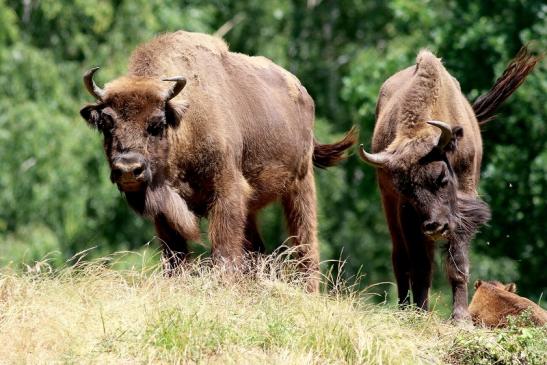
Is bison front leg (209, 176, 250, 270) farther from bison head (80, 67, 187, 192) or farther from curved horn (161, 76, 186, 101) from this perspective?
curved horn (161, 76, 186, 101)

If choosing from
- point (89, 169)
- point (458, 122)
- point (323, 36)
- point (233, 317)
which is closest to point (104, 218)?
point (89, 169)

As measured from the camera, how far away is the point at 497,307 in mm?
10172

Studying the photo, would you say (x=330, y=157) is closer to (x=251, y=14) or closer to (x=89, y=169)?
(x=89, y=169)

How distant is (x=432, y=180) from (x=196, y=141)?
2.03 meters

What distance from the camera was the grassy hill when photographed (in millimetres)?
8023

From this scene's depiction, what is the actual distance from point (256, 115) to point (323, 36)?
1962cm

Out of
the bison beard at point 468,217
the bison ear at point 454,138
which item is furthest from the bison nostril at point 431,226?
the bison ear at point 454,138

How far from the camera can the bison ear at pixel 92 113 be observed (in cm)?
987

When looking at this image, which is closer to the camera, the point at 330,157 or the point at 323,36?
the point at 330,157

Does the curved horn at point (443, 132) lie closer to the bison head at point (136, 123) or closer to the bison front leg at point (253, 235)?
the bison front leg at point (253, 235)

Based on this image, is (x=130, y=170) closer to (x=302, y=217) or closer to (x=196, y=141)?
(x=196, y=141)

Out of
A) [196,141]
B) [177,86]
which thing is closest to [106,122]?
[177,86]

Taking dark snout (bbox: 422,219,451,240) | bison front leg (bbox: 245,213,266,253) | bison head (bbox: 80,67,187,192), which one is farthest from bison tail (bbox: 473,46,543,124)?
bison head (bbox: 80,67,187,192)

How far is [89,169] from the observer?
22469 mm
